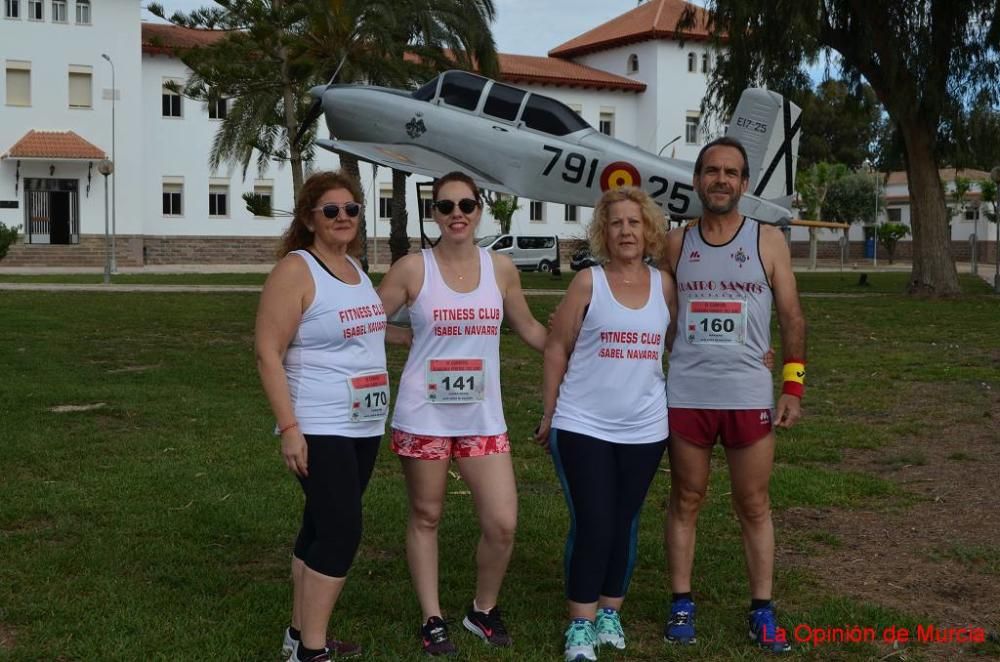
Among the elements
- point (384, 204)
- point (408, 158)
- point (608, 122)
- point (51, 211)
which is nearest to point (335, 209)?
point (408, 158)

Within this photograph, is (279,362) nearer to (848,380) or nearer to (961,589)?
(961,589)

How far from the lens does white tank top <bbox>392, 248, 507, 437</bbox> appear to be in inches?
161

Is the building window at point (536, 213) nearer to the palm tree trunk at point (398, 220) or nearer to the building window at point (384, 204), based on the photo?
the building window at point (384, 204)

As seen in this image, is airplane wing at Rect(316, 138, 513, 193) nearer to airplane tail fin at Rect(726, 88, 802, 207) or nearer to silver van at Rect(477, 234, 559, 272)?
airplane tail fin at Rect(726, 88, 802, 207)

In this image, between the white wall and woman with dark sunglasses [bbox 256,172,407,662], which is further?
the white wall

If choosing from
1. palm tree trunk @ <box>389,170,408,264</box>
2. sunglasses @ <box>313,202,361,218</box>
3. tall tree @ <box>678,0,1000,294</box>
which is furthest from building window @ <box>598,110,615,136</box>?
sunglasses @ <box>313,202,361,218</box>

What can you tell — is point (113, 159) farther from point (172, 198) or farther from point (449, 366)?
point (449, 366)

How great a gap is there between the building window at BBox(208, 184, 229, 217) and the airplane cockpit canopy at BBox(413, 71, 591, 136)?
35725 millimetres

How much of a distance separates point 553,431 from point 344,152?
1285 cm

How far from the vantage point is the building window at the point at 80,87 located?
46.3m

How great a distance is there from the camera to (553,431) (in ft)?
13.6

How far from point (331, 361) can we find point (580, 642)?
4.44ft

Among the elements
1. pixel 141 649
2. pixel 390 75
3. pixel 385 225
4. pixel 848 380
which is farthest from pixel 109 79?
pixel 141 649

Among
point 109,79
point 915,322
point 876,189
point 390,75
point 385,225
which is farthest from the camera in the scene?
point 876,189
